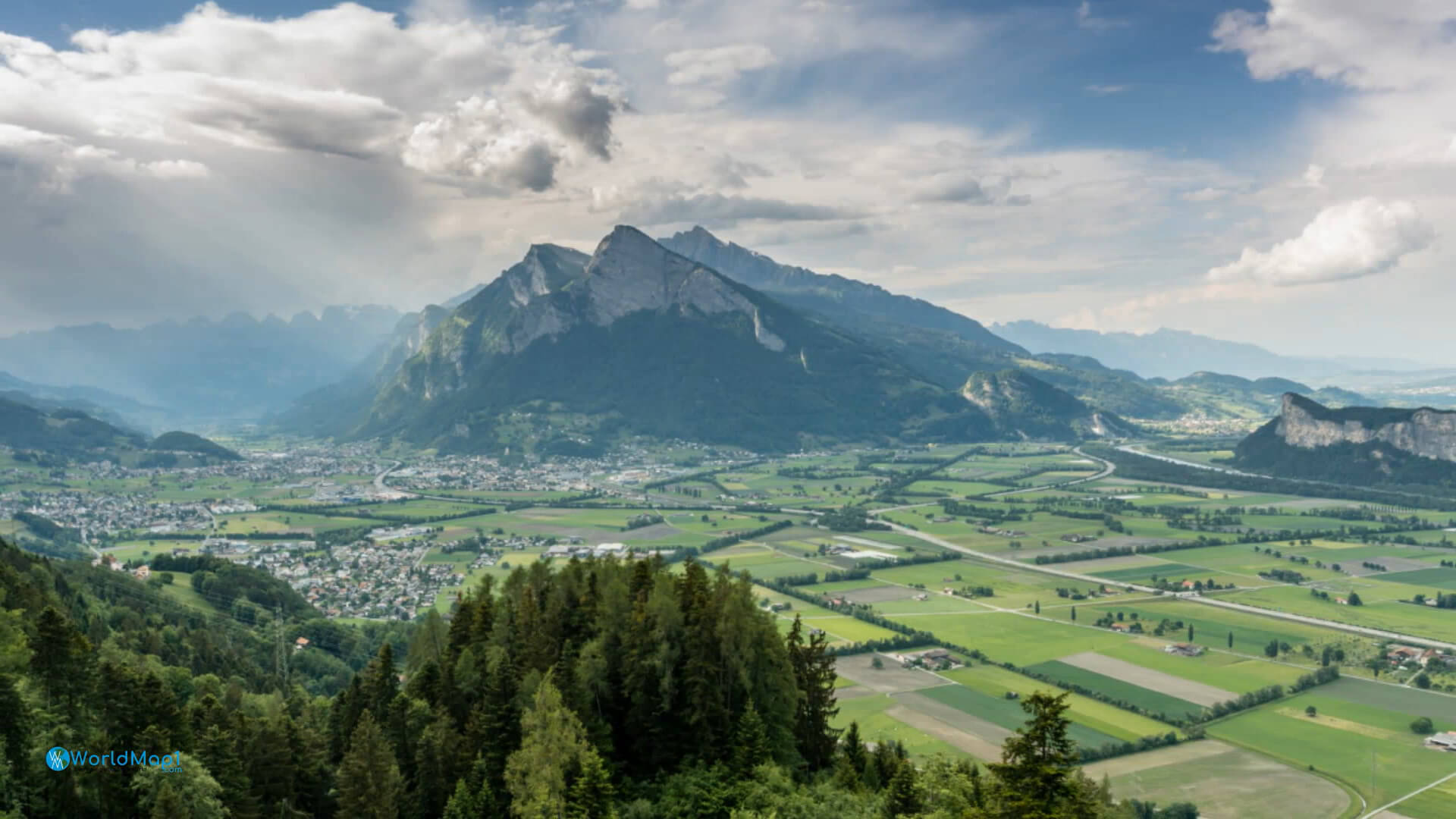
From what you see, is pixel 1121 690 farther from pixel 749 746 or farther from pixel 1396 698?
pixel 749 746

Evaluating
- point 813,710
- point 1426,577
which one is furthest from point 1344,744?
point 1426,577

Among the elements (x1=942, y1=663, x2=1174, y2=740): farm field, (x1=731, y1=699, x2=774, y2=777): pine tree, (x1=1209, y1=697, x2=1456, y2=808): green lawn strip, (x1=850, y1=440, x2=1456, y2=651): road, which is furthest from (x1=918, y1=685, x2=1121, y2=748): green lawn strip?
(x1=850, y1=440, x2=1456, y2=651): road

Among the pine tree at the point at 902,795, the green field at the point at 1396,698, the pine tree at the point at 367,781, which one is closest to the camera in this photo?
the pine tree at the point at 902,795

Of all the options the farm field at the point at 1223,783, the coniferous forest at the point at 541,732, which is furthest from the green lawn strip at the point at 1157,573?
the coniferous forest at the point at 541,732

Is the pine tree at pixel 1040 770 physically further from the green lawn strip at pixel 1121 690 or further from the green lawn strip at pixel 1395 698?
the green lawn strip at pixel 1395 698

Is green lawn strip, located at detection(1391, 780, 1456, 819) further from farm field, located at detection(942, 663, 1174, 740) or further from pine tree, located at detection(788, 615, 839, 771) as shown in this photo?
pine tree, located at detection(788, 615, 839, 771)

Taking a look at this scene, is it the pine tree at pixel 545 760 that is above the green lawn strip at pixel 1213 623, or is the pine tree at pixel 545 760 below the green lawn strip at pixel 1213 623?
above
